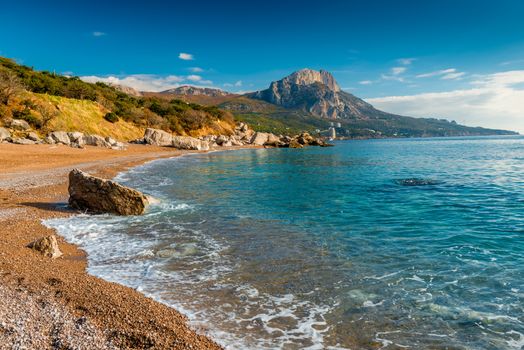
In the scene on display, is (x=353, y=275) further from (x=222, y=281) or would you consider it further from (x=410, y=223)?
→ (x=410, y=223)

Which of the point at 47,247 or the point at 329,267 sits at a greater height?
the point at 47,247

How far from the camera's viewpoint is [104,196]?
51.7 ft

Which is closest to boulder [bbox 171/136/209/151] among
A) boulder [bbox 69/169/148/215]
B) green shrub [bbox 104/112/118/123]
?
green shrub [bbox 104/112/118/123]

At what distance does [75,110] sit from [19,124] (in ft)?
55.6

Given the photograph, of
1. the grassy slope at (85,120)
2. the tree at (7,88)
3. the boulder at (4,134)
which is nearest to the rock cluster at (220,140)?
the grassy slope at (85,120)

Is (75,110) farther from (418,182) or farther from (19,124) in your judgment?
(418,182)

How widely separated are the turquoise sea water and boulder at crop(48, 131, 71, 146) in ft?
111

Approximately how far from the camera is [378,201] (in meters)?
19.4

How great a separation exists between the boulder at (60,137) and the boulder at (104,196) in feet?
113

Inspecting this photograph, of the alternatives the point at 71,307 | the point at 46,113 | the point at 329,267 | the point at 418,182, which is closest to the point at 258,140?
the point at 46,113

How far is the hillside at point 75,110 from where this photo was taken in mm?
49562

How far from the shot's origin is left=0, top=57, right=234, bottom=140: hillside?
1951 inches

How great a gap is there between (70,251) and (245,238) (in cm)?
578

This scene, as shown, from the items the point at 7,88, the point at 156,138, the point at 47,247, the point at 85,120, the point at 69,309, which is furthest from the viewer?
the point at 156,138
